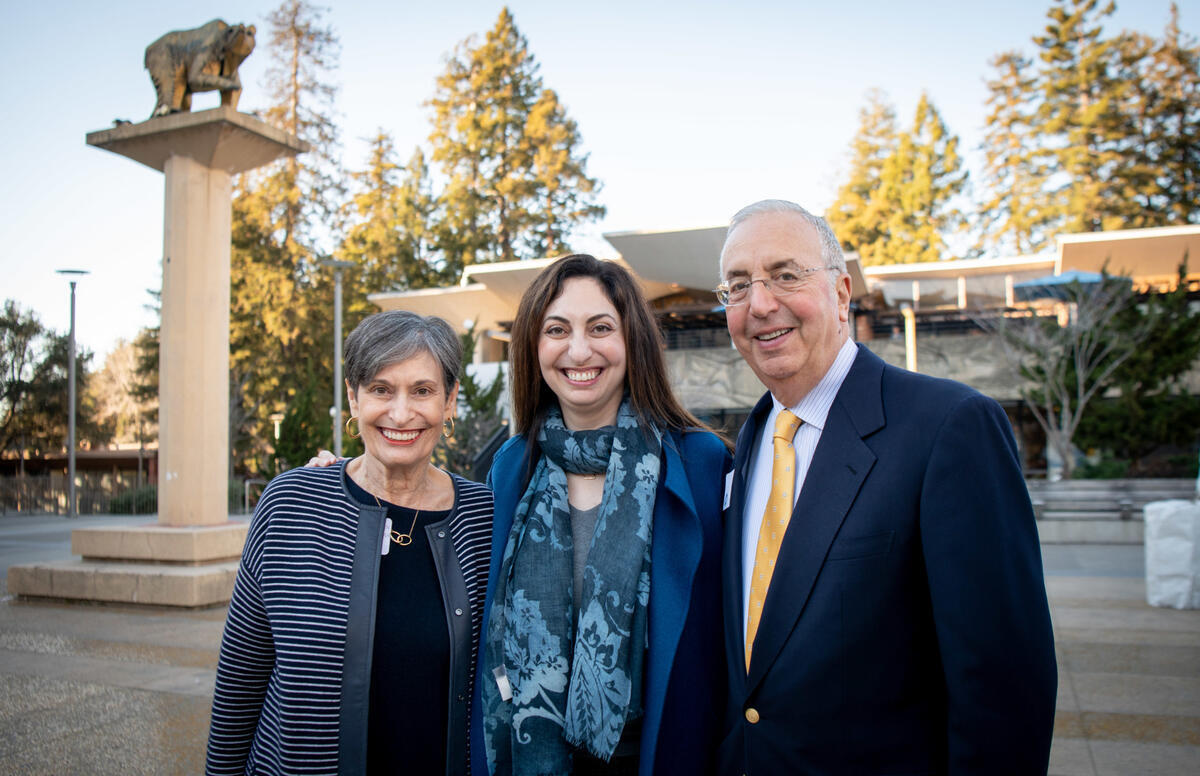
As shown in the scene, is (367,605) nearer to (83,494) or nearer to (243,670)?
(243,670)

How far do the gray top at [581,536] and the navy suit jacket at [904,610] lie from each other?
543 millimetres

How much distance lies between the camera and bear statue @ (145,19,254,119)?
9.89 meters

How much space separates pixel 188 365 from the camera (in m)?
9.42

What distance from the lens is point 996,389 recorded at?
25.5m

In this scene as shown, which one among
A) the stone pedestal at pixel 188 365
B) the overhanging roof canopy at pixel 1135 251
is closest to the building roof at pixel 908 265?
the overhanging roof canopy at pixel 1135 251

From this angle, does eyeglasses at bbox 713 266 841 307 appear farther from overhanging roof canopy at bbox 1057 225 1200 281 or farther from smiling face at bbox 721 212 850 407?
overhanging roof canopy at bbox 1057 225 1200 281

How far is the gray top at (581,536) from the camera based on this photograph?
91.7 inches

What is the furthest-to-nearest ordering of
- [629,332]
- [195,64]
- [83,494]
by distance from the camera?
[83,494]
[195,64]
[629,332]

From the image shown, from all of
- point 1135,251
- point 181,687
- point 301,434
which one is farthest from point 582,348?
point 1135,251

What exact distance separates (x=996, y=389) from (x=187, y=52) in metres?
24.3

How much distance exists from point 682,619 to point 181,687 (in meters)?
4.75

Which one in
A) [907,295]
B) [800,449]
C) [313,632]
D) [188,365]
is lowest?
[313,632]

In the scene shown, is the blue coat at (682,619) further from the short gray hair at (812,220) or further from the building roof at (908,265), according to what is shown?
the building roof at (908,265)

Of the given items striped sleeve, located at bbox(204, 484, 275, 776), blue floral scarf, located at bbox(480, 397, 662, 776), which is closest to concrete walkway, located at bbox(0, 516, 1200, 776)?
striped sleeve, located at bbox(204, 484, 275, 776)
